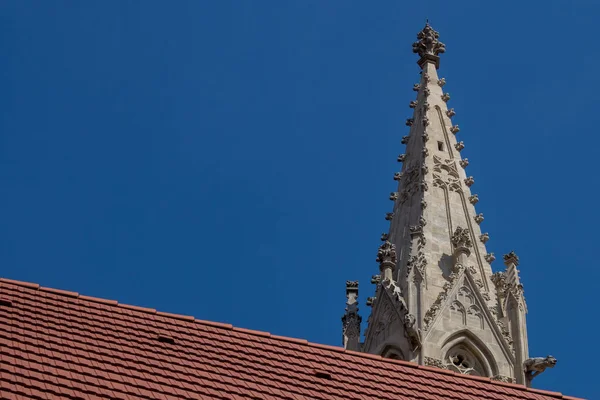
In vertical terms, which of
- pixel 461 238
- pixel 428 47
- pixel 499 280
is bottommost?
pixel 499 280

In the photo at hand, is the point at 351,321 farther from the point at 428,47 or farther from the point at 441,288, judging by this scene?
the point at 428,47

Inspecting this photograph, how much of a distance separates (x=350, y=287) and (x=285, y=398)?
2350cm

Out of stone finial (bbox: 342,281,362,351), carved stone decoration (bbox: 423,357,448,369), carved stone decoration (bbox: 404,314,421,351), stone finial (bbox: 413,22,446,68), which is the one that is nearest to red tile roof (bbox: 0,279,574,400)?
carved stone decoration (bbox: 423,357,448,369)

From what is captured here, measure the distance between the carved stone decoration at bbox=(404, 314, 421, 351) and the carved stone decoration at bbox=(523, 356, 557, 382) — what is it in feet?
8.84

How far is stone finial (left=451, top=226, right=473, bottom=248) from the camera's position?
33.9 meters

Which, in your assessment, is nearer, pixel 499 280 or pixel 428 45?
pixel 499 280

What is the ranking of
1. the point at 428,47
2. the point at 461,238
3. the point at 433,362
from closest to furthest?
the point at 433,362, the point at 461,238, the point at 428,47

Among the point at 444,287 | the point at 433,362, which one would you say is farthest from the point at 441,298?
the point at 433,362

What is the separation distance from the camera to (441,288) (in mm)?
32750

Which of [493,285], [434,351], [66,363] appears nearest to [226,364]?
[66,363]

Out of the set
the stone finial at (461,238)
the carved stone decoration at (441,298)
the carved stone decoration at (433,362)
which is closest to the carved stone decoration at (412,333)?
the carved stone decoration at (441,298)

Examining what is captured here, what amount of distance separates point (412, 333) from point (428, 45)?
16211 millimetres

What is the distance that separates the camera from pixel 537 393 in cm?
1412

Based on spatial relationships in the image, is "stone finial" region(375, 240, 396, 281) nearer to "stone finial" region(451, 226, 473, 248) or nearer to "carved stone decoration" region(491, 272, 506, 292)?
"stone finial" region(451, 226, 473, 248)
